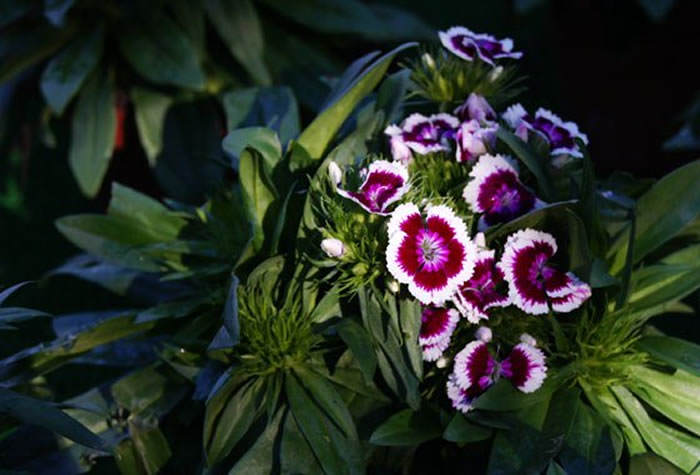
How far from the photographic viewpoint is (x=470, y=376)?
174 centimetres

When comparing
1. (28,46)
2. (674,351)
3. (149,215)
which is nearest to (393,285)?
(674,351)

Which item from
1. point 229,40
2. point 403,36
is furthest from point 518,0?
point 229,40

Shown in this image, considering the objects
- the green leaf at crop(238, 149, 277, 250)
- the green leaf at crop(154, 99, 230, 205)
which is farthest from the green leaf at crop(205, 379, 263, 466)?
the green leaf at crop(154, 99, 230, 205)

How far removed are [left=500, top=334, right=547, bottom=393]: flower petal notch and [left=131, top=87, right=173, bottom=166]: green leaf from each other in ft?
6.37

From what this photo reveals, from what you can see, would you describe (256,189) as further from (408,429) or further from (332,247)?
(408,429)

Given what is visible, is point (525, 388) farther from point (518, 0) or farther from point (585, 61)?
point (585, 61)

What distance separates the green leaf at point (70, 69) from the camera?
10.2 feet

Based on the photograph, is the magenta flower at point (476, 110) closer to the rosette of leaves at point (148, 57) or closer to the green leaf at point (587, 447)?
the green leaf at point (587, 447)

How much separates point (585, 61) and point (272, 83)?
4.38 feet

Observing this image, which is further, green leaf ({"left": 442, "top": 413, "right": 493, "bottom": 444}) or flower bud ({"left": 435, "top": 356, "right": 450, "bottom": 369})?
flower bud ({"left": 435, "top": 356, "right": 450, "bottom": 369})

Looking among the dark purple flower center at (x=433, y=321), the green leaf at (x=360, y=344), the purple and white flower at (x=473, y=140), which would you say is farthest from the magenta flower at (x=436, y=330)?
the purple and white flower at (x=473, y=140)

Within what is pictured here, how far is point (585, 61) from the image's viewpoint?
3865 millimetres

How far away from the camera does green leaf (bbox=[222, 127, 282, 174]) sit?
1892 mm

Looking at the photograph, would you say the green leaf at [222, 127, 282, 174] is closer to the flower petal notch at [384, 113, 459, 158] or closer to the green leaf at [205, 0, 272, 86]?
the flower petal notch at [384, 113, 459, 158]
